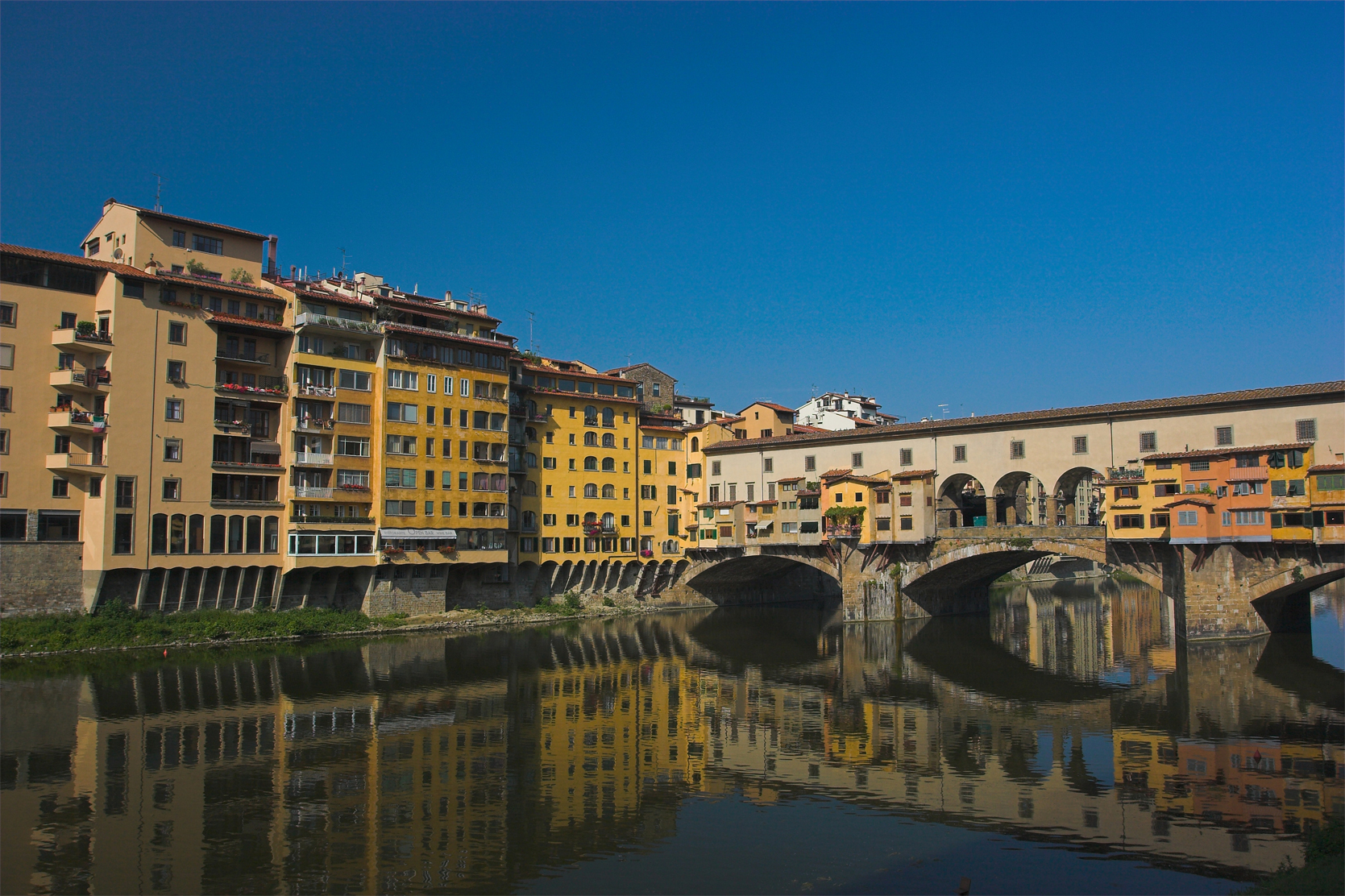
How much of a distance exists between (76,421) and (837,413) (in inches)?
3239

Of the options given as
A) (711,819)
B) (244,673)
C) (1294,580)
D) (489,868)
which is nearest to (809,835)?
(711,819)

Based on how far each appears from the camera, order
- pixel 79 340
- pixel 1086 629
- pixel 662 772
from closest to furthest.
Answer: pixel 662 772, pixel 79 340, pixel 1086 629

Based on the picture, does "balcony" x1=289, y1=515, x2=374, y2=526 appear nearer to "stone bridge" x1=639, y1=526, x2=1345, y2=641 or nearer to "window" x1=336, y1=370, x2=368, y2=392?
"window" x1=336, y1=370, x2=368, y2=392

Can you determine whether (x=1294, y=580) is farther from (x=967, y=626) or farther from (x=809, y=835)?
(x=809, y=835)

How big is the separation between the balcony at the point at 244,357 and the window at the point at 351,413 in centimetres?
489

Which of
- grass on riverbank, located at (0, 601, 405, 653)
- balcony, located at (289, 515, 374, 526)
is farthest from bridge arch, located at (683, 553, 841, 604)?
grass on riverbank, located at (0, 601, 405, 653)

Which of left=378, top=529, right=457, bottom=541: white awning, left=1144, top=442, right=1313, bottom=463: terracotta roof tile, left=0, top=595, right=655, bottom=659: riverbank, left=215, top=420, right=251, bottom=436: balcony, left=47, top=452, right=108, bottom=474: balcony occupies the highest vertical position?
left=215, top=420, right=251, bottom=436: balcony

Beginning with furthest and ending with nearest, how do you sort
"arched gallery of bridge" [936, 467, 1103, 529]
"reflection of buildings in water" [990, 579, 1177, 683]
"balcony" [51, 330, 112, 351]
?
"arched gallery of bridge" [936, 467, 1103, 529] → "balcony" [51, 330, 112, 351] → "reflection of buildings in water" [990, 579, 1177, 683]

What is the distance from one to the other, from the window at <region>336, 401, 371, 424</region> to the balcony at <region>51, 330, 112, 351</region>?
1288 centimetres

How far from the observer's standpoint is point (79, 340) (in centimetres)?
4941

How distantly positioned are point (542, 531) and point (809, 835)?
1948 inches

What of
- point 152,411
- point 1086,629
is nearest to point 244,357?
point 152,411

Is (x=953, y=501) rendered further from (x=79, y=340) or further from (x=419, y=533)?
(x=79, y=340)

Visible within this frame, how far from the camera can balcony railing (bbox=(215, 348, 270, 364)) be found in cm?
5522
